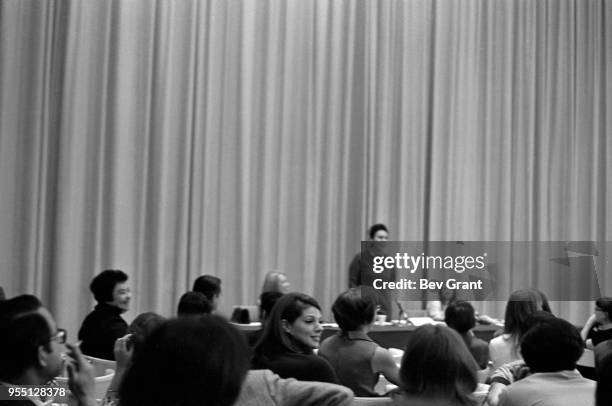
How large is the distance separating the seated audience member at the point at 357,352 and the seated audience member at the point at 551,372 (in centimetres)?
111

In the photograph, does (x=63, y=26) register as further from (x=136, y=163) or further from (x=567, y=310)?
(x=567, y=310)

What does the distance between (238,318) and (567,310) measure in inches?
177

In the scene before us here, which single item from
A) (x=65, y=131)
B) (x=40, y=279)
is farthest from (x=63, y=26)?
(x=40, y=279)

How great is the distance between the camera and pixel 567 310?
9.77m

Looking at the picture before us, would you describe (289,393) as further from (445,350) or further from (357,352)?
(357,352)

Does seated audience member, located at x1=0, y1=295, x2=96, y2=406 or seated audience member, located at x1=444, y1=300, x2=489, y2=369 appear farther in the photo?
seated audience member, located at x1=444, y1=300, x2=489, y2=369

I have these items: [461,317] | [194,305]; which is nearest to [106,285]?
[194,305]

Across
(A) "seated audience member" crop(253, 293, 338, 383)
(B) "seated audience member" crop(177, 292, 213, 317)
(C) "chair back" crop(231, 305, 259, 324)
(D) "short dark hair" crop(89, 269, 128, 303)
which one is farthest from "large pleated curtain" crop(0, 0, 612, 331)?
(A) "seated audience member" crop(253, 293, 338, 383)

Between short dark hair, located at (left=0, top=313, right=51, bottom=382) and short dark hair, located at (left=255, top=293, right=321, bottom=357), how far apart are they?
115cm

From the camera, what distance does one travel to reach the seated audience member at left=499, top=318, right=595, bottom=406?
117 inches

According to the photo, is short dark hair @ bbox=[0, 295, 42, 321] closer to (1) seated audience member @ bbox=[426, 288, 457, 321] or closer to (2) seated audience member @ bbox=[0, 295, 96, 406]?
(2) seated audience member @ bbox=[0, 295, 96, 406]

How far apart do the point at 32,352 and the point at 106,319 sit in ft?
9.77

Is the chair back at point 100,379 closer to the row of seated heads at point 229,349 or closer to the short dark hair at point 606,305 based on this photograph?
the row of seated heads at point 229,349

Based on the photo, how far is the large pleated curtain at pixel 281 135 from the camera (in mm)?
8008
